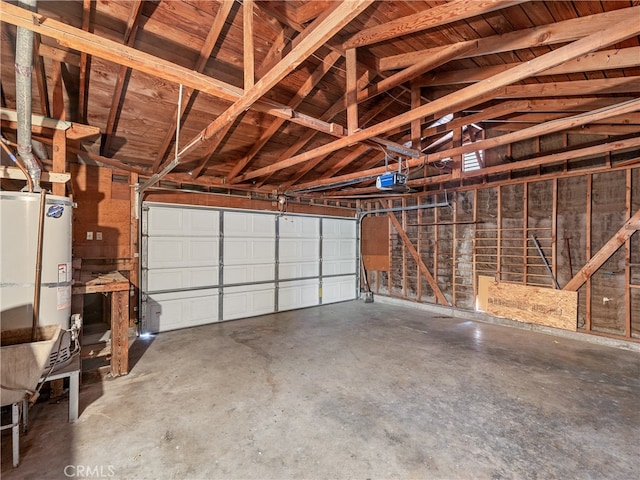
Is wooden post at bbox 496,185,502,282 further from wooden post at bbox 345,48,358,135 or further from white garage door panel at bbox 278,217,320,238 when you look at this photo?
wooden post at bbox 345,48,358,135

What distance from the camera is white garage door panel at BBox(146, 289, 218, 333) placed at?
5.21 metres

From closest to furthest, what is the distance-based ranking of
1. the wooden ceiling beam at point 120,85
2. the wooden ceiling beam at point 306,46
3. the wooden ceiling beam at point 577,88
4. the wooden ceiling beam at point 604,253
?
the wooden ceiling beam at point 306,46 → the wooden ceiling beam at point 120,85 → the wooden ceiling beam at point 577,88 → the wooden ceiling beam at point 604,253

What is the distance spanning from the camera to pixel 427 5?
2.35m

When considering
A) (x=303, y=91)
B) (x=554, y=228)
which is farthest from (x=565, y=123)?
(x=554, y=228)

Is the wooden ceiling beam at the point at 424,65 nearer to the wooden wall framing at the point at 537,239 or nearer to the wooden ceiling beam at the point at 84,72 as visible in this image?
the wooden ceiling beam at the point at 84,72

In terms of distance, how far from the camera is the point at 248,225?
6.32 metres

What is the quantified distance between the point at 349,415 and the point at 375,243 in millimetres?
5759

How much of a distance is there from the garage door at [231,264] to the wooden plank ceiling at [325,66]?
1566mm

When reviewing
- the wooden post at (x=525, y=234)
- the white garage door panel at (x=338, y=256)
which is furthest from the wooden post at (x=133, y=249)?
the wooden post at (x=525, y=234)

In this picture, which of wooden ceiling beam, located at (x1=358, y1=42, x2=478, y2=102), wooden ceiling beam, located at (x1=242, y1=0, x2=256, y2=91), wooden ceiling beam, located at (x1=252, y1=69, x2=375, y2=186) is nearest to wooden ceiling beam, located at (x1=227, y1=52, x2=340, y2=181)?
wooden ceiling beam, located at (x1=252, y1=69, x2=375, y2=186)

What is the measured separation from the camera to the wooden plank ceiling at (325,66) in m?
2.00

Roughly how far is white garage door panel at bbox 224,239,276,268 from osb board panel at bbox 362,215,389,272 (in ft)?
9.66

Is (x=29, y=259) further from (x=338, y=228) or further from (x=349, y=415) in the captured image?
(x=338, y=228)

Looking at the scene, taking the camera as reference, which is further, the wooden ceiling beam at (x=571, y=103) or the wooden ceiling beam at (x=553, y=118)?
the wooden ceiling beam at (x=553, y=118)
